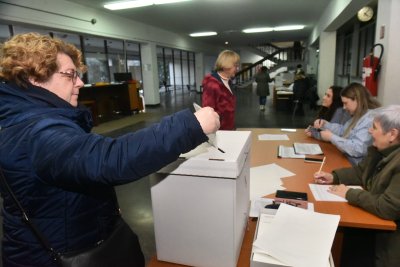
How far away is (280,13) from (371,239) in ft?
25.2

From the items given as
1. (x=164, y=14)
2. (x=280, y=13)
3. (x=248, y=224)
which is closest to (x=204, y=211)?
(x=248, y=224)

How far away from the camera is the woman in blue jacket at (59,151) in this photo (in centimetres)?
61

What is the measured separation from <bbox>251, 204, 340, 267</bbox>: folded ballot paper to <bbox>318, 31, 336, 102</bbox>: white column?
8.17m

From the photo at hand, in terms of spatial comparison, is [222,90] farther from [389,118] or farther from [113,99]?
[113,99]

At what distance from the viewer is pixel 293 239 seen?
953 mm

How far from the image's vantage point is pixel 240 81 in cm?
1741

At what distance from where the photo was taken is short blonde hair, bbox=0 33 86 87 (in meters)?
0.74

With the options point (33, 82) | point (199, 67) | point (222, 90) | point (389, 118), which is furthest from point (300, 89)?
point (199, 67)

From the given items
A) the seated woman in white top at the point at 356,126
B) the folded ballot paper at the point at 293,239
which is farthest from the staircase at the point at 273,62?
the folded ballot paper at the point at 293,239

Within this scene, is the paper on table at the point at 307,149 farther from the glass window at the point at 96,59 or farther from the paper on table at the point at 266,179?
the glass window at the point at 96,59

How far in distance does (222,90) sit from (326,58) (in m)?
6.52

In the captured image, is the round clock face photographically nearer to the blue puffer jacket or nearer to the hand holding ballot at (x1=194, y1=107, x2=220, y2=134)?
the hand holding ballot at (x1=194, y1=107, x2=220, y2=134)

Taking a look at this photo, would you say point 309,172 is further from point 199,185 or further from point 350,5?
point 350,5

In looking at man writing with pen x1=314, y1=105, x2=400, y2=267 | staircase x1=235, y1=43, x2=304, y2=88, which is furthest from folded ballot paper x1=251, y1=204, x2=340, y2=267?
staircase x1=235, y1=43, x2=304, y2=88
